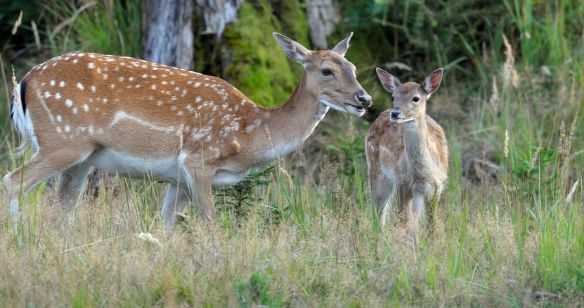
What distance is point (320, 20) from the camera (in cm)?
1230

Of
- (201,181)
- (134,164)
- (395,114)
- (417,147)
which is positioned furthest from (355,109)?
(134,164)

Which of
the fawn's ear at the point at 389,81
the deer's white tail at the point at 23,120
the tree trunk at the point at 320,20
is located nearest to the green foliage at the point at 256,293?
the deer's white tail at the point at 23,120

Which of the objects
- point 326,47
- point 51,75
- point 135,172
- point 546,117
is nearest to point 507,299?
point 135,172

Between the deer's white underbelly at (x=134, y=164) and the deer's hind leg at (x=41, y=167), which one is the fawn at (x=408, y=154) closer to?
the deer's white underbelly at (x=134, y=164)

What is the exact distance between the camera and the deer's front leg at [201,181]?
26.5 feet

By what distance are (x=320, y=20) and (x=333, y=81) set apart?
156 inches

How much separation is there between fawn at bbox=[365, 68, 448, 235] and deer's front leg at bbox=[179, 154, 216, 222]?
4.00 feet

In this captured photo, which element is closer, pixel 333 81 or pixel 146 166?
pixel 146 166

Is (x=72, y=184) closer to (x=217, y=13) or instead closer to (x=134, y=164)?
(x=134, y=164)

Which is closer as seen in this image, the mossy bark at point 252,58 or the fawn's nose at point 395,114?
the fawn's nose at point 395,114

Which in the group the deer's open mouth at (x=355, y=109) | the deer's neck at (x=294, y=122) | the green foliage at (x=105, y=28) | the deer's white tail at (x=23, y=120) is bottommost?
the green foliage at (x=105, y=28)

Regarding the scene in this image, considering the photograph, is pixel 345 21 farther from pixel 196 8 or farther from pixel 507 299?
pixel 507 299

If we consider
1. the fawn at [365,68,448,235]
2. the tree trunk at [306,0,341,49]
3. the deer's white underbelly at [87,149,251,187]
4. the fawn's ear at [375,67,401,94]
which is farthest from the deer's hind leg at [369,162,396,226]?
the tree trunk at [306,0,341,49]

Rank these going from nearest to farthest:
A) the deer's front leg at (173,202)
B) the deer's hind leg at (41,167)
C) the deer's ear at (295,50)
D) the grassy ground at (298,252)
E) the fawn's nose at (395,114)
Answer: the grassy ground at (298,252), the deer's hind leg at (41,167), the fawn's nose at (395,114), the deer's front leg at (173,202), the deer's ear at (295,50)
